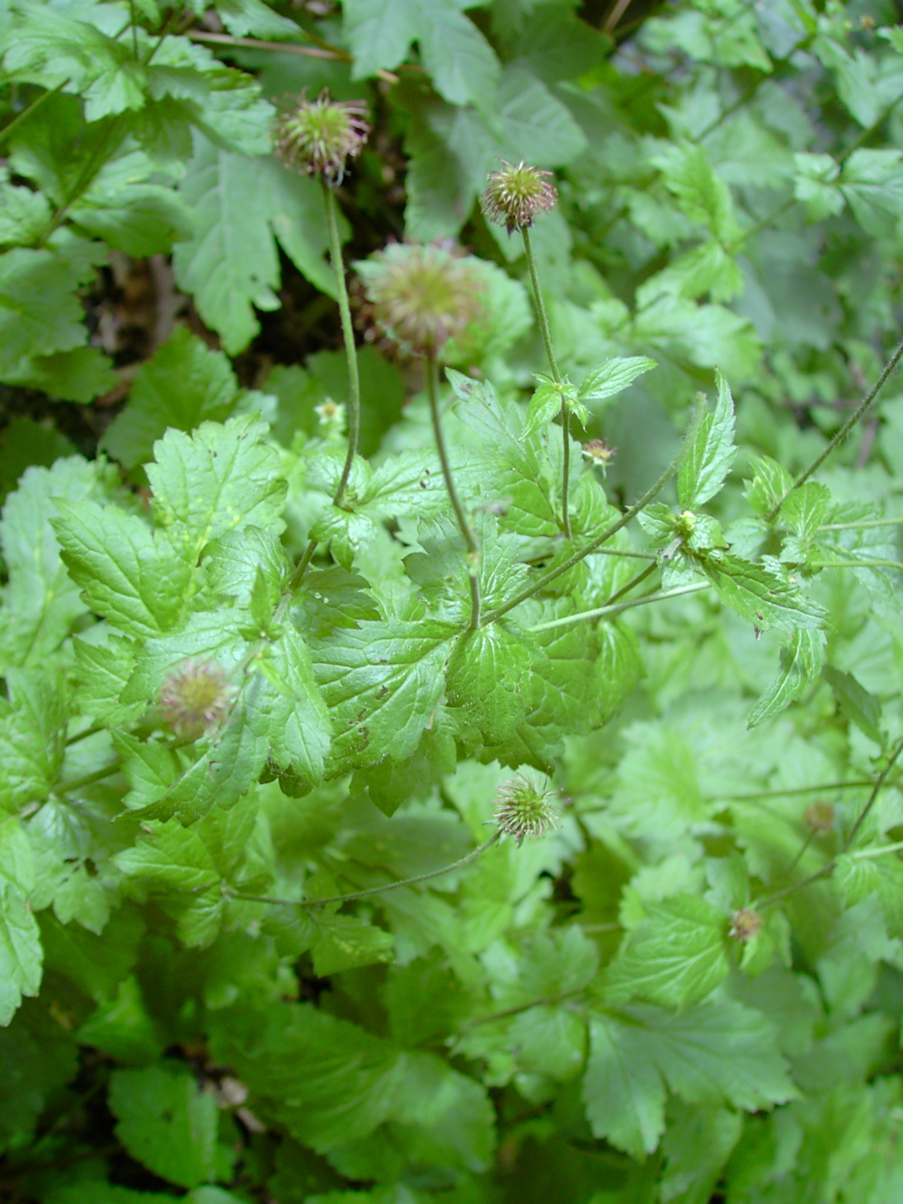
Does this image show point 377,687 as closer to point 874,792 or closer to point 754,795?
point 874,792

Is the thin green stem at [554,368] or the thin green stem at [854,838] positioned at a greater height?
the thin green stem at [554,368]

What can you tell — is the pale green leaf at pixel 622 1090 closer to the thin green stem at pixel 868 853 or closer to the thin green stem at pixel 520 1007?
the thin green stem at pixel 520 1007

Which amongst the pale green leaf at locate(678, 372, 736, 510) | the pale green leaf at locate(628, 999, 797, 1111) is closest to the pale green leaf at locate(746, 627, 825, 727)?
the pale green leaf at locate(678, 372, 736, 510)

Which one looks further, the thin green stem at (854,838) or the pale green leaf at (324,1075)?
the pale green leaf at (324,1075)

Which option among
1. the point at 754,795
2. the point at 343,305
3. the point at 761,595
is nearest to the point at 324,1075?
the point at 754,795

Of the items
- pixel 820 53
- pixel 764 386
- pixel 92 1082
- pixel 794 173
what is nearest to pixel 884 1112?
pixel 92 1082

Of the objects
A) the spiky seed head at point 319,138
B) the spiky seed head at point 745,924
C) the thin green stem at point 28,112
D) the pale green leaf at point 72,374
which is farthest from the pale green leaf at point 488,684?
the thin green stem at point 28,112
